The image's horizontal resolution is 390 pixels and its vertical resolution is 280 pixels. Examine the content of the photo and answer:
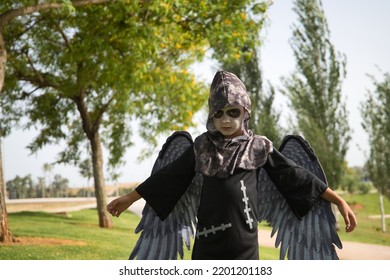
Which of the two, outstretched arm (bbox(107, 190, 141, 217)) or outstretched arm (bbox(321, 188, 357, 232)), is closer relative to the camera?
outstretched arm (bbox(321, 188, 357, 232))

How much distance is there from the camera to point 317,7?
16.7 metres

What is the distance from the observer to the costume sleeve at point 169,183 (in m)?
3.45

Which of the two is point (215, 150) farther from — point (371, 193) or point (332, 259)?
point (371, 193)

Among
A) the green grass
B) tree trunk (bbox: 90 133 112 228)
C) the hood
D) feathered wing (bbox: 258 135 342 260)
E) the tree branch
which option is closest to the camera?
the hood

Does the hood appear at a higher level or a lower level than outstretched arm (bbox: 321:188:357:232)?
higher

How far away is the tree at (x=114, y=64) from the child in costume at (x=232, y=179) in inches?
247

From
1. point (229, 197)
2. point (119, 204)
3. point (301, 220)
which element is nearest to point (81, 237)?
point (119, 204)

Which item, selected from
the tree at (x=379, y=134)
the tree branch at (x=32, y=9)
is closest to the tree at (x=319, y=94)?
the tree at (x=379, y=134)

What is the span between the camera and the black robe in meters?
3.25

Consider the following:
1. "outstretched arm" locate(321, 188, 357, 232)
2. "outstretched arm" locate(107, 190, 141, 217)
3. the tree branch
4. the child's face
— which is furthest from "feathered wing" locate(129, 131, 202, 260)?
the tree branch

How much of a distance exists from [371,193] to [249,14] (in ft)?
54.2

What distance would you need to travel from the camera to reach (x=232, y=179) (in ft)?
10.7

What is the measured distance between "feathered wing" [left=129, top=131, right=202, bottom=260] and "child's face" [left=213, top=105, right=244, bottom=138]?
37 cm

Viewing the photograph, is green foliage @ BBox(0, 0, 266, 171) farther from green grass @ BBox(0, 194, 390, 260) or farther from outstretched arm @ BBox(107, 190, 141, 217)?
outstretched arm @ BBox(107, 190, 141, 217)
